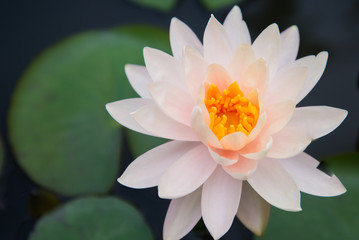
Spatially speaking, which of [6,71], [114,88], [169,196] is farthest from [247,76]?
[6,71]

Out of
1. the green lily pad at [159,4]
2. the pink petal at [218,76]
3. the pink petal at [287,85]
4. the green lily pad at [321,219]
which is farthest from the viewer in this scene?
the green lily pad at [159,4]

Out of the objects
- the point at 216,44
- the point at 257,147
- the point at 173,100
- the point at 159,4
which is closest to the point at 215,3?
the point at 159,4

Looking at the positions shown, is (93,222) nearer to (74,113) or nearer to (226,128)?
(74,113)

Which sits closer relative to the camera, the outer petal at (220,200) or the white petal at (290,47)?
the outer petal at (220,200)

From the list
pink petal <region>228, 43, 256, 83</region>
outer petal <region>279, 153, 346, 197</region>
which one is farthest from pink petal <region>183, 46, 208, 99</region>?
outer petal <region>279, 153, 346, 197</region>

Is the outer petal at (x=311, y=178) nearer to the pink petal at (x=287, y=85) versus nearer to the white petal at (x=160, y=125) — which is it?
the pink petal at (x=287, y=85)

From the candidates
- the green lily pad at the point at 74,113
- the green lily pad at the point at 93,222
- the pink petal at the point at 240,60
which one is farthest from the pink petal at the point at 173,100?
the green lily pad at the point at 74,113

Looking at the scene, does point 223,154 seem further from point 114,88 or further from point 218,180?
point 114,88
